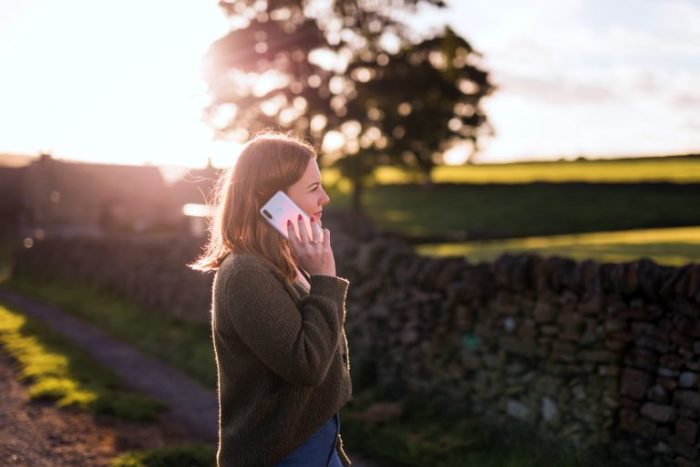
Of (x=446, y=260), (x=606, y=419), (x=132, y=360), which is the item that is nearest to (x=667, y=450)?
(x=606, y=419)

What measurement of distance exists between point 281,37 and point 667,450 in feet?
73.3

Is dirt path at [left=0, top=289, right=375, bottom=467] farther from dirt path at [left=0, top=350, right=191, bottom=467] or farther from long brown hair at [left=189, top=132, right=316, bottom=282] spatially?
long brown hair at [left=189, top=132, right=316, bottom=282]

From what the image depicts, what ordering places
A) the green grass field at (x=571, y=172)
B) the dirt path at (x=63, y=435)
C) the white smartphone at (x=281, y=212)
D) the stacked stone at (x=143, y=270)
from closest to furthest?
the white smartphone at (x=281, y=212) → the dirt path at (x=63, y=435) → the stacked stone at (x=143, y=270) → the green grass field at (x=571, y=172)

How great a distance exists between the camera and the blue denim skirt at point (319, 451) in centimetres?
273

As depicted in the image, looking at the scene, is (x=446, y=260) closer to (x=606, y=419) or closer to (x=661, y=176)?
(x=606, y=419)

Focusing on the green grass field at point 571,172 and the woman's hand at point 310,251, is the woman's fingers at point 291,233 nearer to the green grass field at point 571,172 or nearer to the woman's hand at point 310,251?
the woman's hand at point 310,251

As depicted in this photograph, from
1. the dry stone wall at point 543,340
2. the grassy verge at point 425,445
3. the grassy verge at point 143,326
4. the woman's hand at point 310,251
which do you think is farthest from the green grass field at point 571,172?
the woman's hand at point 310,251

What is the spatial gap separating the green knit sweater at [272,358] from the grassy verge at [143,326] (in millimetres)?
7722

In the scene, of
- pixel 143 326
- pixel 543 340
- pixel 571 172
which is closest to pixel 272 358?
pixel 543 340

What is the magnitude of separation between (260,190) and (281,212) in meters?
0.12

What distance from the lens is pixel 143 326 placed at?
14656 mm

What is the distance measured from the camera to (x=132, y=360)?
12.0 meters

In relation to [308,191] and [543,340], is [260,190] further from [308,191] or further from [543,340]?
[543,340]

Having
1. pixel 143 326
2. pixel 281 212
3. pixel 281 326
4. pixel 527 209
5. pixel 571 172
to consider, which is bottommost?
pixel 527 209
